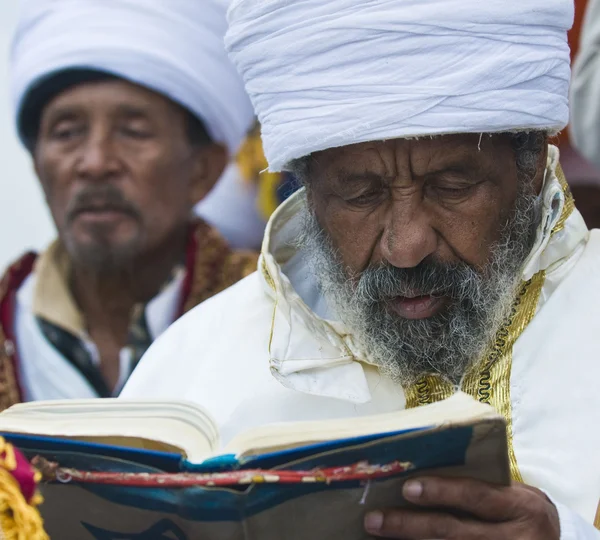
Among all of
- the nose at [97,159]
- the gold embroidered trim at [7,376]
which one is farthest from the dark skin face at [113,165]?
the gold embroidered trim at [7,376]

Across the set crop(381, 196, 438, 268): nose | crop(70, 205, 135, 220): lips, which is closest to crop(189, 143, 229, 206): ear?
crop(70, 205, 135, 220): lips

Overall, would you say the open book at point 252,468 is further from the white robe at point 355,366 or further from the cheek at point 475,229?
the cheek at point 475,229

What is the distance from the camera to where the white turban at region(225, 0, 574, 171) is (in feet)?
8.98

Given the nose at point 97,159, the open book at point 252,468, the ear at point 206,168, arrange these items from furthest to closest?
the ear at point 206,168
the nose at point 97,159
the open book at point 252,468

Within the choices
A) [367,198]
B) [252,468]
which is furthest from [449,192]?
[252,468]

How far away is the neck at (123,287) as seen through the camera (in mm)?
5145

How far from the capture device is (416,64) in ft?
9.09

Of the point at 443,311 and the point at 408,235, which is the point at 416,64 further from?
the point at 443,311

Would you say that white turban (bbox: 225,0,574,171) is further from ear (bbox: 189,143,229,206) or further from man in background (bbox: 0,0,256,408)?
ear (bbox: 189,143,229,206)

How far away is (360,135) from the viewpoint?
2.78 meters

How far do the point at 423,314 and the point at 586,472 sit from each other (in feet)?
1.75

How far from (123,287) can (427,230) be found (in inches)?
103

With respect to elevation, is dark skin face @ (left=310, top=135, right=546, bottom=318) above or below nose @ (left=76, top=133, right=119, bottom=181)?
below

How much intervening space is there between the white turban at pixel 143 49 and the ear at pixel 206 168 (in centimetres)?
6
